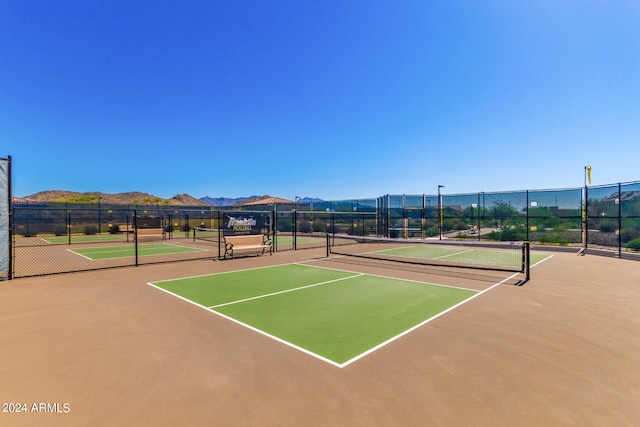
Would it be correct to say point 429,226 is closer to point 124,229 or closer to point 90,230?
point 124,229

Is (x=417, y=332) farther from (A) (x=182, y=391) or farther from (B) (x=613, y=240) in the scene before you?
(B) (x=613, y=240)

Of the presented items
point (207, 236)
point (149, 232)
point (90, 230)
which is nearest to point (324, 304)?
point (149, 232)

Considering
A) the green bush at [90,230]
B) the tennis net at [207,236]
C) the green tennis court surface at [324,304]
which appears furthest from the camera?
the green bush at [90,230]

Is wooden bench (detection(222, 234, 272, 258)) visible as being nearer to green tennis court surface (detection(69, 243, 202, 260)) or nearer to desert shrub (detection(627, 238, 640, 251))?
green tennis court surface (detection(69, 243, 202, 260))

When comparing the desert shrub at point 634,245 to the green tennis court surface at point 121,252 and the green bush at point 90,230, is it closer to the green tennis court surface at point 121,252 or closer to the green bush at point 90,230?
the green tennis court surface at point 121,252

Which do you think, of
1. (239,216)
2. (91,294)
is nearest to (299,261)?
(239,216)

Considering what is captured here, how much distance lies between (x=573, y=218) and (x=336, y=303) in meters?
17.5

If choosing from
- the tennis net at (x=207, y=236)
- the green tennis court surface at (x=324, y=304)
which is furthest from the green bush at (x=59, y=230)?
the green tennis court surface at (x=324, y=304)

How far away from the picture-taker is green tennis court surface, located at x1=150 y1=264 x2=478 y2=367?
4.72 meters

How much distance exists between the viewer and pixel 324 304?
659 centimetres

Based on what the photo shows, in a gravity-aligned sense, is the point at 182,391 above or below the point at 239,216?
below

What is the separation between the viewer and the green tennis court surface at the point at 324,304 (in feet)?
15.5

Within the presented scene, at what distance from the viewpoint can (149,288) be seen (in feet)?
26.5

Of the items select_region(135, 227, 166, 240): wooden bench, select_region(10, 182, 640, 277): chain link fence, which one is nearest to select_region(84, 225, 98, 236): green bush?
select_region(10, 182, 640, 277): chain link fence
